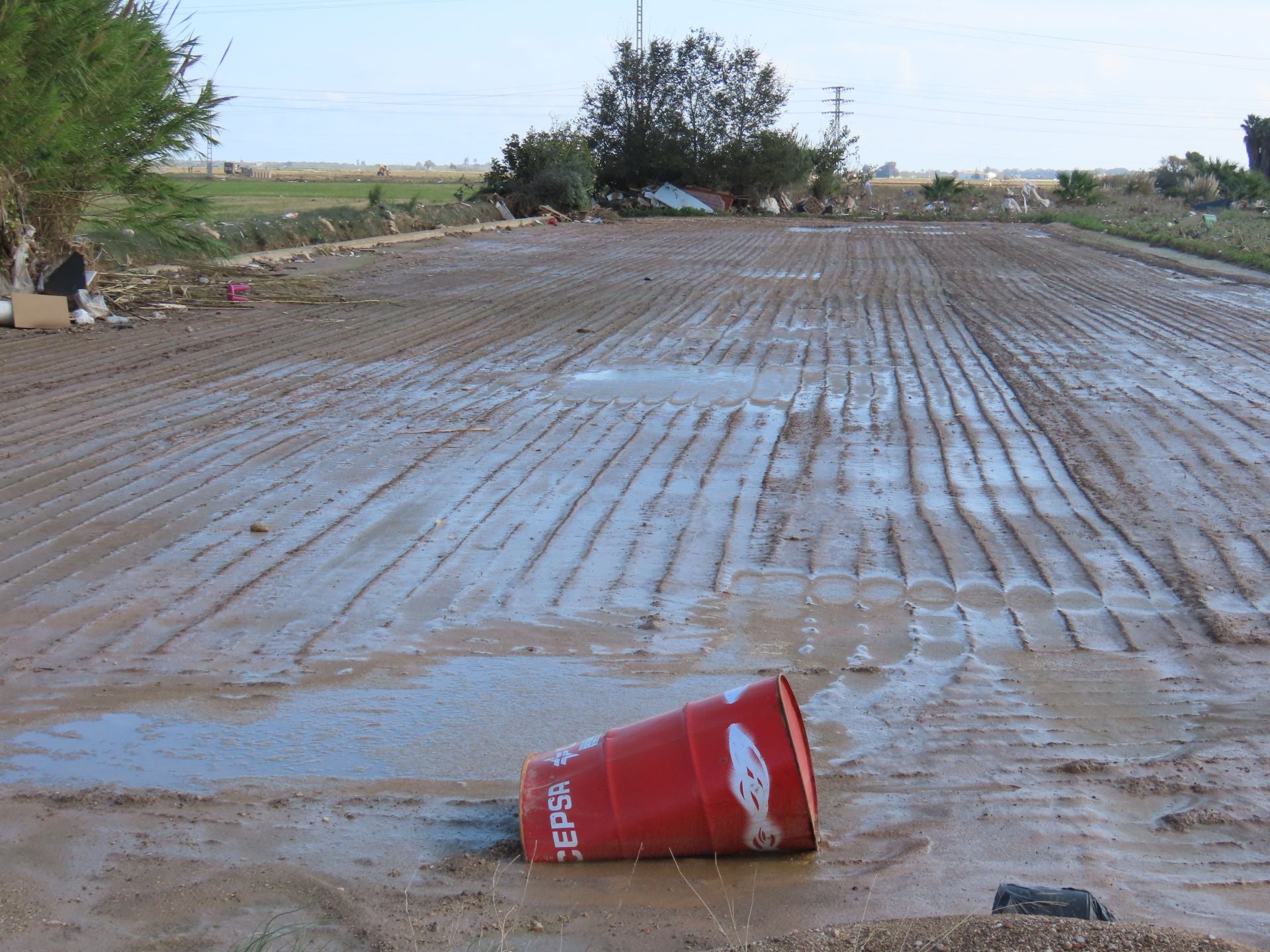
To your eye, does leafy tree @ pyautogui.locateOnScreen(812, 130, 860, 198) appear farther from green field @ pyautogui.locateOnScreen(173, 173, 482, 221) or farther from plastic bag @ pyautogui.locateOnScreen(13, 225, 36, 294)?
plastic bag @ pyautogui.locateOnScreen(13, 225, 36, 294)

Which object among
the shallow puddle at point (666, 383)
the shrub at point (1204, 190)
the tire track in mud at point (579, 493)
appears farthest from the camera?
the shrub at point (1204, 190)

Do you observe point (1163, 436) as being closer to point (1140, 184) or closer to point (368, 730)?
point (368, 730)

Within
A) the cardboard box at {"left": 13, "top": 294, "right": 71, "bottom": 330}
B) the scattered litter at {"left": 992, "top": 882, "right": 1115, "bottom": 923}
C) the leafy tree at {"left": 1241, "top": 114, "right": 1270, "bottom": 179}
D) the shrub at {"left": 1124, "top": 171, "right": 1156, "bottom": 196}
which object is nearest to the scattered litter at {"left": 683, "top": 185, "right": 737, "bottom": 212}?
the shrub at {"left": 1124, "top": 171, "right": 1156, "bottom": 196}

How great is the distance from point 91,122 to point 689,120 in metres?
40.0

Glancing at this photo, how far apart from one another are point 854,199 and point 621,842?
55449 mm

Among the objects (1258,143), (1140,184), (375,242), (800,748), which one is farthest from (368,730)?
(1258,143)

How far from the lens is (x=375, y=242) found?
1023 inches

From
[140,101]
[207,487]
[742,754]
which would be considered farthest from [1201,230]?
[742,754]

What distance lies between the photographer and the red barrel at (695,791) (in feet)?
11.2

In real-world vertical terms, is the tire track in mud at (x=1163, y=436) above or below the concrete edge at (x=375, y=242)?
below

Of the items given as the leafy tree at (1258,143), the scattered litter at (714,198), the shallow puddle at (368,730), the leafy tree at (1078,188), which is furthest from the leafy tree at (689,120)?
the shallow puddle at (368,730)

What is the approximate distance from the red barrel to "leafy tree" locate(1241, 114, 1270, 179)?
62.8 m

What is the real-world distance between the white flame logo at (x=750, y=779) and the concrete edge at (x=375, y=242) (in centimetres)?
1624

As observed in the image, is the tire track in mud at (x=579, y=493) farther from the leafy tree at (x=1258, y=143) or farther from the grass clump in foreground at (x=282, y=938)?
the leafy tree at (x=1258, y=143)
